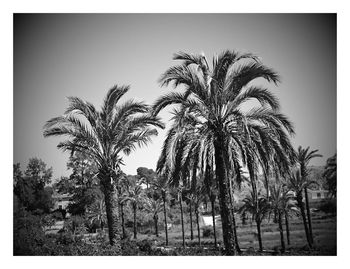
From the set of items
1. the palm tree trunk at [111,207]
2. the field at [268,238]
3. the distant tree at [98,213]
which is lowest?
the field at [268,238]

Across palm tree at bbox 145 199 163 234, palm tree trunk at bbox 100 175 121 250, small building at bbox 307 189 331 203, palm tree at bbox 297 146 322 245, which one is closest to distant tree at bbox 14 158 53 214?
palm tree at bbox 145 199 163 234

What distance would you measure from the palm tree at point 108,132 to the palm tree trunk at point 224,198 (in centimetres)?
295

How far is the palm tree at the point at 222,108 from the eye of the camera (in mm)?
10781

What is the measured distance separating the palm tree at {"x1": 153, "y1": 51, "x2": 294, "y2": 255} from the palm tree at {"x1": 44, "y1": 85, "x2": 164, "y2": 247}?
2.16 meters

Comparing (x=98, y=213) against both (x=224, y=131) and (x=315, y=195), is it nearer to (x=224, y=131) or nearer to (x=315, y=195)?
(x=224, y=131)

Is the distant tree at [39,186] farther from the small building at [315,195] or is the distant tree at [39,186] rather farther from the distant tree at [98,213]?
the small building at [315,195]

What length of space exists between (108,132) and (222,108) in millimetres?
4473

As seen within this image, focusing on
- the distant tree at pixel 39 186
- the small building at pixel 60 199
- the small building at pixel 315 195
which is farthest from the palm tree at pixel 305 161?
the small building at pixel 315 195

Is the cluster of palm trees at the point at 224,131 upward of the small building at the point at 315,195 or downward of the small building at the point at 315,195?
upward

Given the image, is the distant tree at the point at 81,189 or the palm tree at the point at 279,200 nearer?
the palm tree at the point at 279,200

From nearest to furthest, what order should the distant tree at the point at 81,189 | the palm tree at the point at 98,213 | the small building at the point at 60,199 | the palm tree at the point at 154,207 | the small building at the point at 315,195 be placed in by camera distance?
the palm tree at the point at 98,213, the distant tree at the point at 81,189, the small building at the point at 60,199, the palm tree at the point at 154,207, the small building at the point at 315,195
